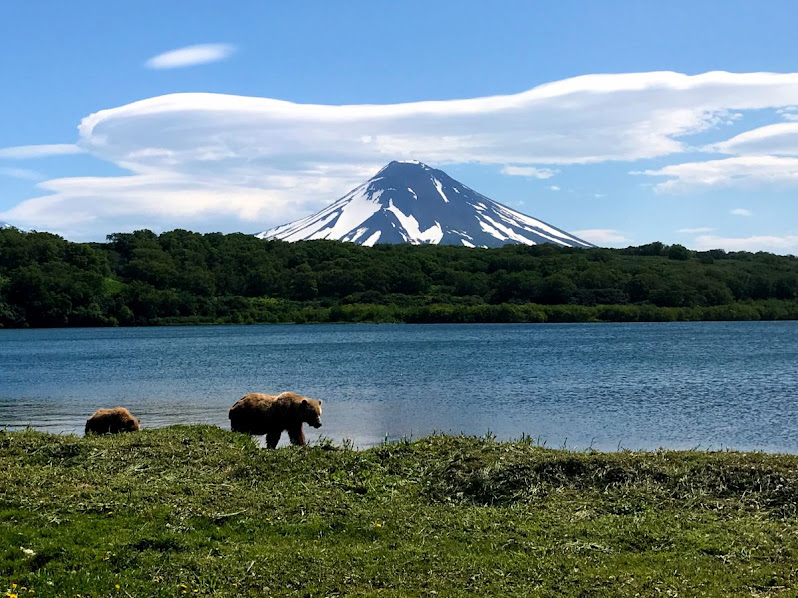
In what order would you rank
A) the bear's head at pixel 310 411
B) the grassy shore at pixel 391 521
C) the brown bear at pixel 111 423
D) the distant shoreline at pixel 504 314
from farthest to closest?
the distant shoreline at pixel 504 314, the bear's head at pixel 310 411, the brown bear at pixel 111 423, the grassy shore at pixel 391 521

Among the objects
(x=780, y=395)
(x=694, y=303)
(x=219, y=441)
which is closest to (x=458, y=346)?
(x=780, y=395)

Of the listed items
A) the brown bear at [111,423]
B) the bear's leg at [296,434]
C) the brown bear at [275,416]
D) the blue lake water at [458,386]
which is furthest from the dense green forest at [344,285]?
the bear's leg at [296,434]

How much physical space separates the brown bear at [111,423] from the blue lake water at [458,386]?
7805 mm

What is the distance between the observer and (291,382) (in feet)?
149

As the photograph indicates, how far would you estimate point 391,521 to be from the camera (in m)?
10.9

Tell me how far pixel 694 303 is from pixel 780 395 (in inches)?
4537

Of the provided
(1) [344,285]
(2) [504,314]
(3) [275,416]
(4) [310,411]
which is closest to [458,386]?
(4) [310,411]

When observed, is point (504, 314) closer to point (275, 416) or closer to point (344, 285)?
point (344, 285)

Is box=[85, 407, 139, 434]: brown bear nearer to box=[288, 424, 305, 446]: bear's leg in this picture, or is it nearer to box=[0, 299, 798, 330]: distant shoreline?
box=[288, 424, 305, 446]: bear's leg

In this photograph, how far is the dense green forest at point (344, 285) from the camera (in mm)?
130750

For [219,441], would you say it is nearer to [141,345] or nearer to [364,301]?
[141,345]

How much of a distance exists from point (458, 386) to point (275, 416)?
25471 mm

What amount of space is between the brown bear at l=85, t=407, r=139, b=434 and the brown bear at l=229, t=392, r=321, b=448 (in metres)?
2.24

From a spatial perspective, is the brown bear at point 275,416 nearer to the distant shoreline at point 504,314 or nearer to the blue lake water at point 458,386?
the blue lake water at point 458,386
